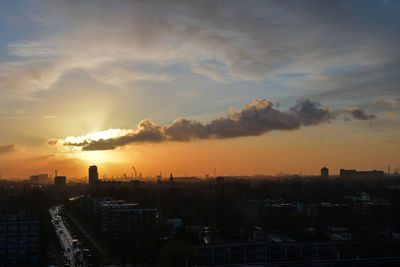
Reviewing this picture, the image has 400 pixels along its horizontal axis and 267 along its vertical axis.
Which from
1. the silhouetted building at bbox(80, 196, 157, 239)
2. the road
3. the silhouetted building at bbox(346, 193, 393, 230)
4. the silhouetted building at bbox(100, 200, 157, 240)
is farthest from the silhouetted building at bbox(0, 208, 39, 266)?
the silhouetted building at bbox(346, 193, 393, 230)

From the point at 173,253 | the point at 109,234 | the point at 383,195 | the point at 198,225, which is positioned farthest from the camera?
the point at 383,195

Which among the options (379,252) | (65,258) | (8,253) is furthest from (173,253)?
(379,252)

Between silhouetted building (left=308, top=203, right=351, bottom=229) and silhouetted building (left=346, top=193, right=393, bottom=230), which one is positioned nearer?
silhouetted building (left=346, top=193, right=393, bottom=230)

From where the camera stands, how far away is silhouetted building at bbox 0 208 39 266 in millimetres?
17172

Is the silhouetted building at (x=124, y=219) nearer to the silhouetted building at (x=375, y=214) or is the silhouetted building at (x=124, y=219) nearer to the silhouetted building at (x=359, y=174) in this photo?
the silhouetted building at (x=375, y=214)

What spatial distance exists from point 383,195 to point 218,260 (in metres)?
22.2

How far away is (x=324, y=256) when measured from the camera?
58.4 ft

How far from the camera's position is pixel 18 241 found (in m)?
17.4

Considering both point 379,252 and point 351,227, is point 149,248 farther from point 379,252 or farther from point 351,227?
point 351,227

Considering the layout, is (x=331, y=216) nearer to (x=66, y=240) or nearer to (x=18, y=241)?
(x=66, y=240)

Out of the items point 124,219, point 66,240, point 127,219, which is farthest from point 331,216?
point 66,240

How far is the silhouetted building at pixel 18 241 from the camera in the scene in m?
17.2

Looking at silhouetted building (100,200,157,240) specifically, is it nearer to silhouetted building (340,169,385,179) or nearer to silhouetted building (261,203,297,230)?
silhouetted building (261,203,297,230)

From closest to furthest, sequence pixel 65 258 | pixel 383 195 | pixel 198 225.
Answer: pixel 65 258
pixel 198 225
pixel 383 195
